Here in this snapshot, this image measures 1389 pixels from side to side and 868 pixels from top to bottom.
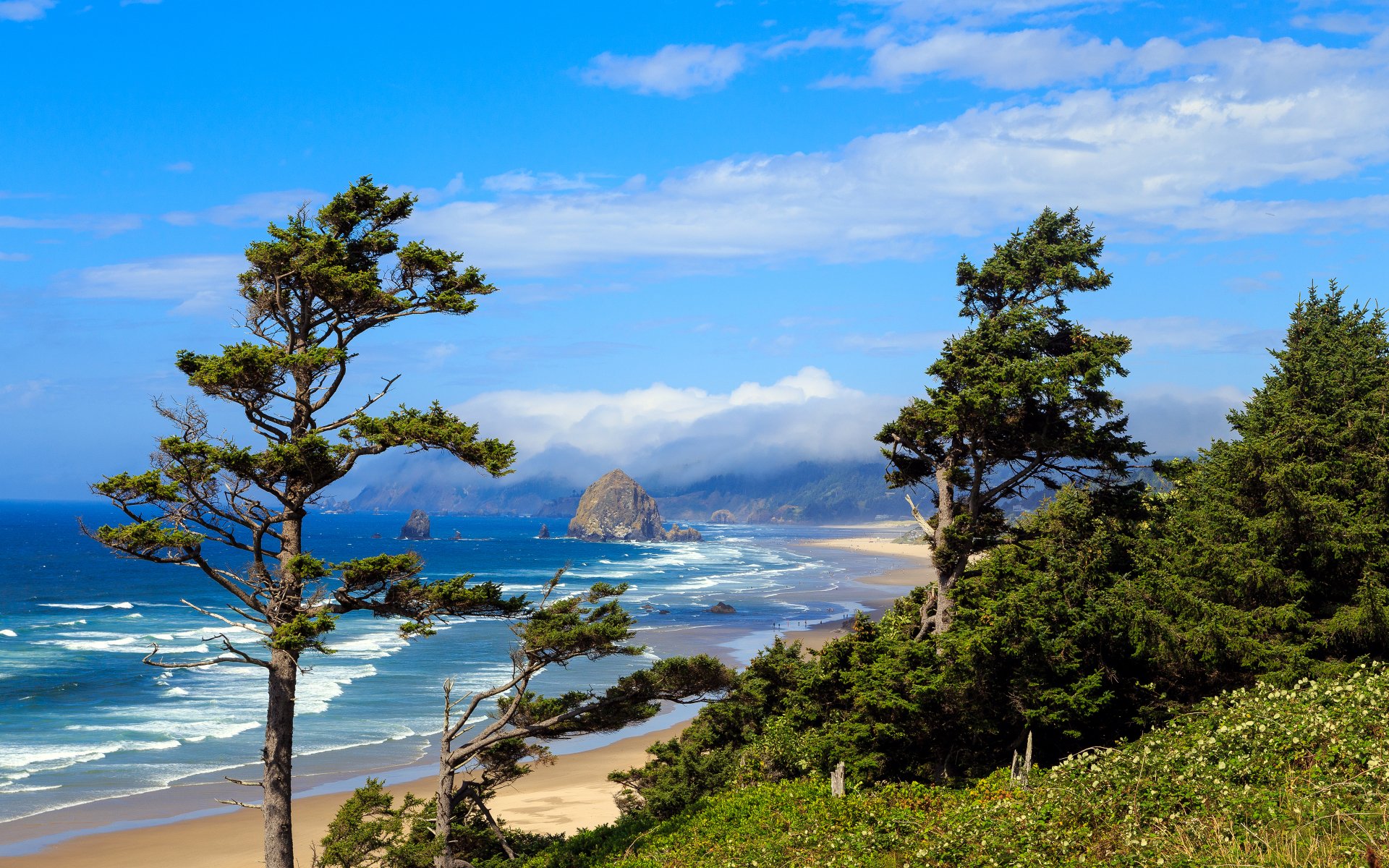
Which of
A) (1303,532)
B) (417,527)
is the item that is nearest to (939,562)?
(1303,532)

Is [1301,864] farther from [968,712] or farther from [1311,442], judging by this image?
[1311,442]

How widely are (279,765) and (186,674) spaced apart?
38739 mm

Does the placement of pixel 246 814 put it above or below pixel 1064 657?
below

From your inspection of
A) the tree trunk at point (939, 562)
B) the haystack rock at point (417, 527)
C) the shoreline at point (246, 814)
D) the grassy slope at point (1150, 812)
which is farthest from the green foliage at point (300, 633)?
the haystack rock at point (417, 527)

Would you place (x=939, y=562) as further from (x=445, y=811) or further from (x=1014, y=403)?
(x=445, y=811)

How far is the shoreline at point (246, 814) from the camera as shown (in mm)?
22673

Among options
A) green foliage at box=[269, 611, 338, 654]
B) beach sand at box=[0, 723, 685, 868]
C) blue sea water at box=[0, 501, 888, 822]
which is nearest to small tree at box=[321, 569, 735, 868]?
green foliage at box=[269, 611, 338, 654]

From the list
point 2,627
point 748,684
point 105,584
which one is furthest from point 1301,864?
point 105,584

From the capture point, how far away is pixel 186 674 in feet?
150

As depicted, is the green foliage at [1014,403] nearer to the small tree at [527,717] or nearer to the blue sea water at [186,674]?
the small tree at [527,717]

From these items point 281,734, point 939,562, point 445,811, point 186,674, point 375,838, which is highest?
point 939,562

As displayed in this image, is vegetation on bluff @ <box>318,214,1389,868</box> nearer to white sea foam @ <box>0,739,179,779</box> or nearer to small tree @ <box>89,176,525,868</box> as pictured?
small tree @ <box>89,176,525,868</box>

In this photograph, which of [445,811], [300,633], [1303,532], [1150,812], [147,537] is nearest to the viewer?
[1150,812]

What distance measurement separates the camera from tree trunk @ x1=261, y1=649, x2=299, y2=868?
40.9ft
